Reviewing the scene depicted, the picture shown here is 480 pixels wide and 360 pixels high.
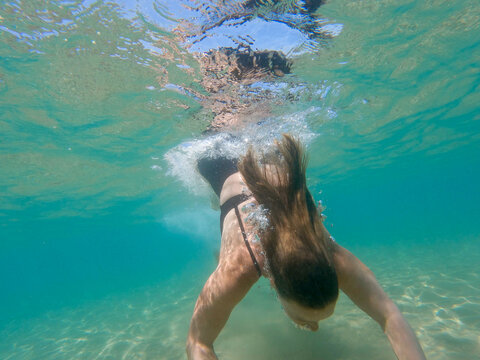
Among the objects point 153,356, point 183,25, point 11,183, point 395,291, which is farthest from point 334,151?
point 11,183

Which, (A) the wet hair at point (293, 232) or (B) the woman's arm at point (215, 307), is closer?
(A) the wet hair at point (293, 232)

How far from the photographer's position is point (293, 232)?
203 cm

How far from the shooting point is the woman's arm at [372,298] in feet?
7.61

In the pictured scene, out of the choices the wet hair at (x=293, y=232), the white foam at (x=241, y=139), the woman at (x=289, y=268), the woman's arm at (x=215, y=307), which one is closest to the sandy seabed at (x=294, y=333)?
the woman at (x=289, y=268)

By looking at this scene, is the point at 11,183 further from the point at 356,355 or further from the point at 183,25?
the point at 356,355

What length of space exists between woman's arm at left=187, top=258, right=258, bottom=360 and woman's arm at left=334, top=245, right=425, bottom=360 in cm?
88

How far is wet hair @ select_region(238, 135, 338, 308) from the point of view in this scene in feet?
6.30

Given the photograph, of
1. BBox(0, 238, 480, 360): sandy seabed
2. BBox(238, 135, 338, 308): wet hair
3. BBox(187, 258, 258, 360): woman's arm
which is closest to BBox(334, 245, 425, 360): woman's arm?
BBox(238, 135, 338, 308): wet hair

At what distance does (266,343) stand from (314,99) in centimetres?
1090

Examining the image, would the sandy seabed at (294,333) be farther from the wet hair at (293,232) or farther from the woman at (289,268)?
the wet hair at (293,232)

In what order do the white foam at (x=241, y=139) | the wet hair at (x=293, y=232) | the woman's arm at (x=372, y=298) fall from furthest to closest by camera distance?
the white foam at (x=241, y=139)
the woman's arm at (x=372, y=298)
the wet hair at (x=293, y=232)

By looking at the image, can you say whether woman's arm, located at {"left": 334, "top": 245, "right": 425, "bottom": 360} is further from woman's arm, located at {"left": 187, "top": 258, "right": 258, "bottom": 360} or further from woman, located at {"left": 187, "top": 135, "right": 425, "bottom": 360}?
woman's arm, located at {"left": 187, "top": 258, "right": 258, "bottom": 360}

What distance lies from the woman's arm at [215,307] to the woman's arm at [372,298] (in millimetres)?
875

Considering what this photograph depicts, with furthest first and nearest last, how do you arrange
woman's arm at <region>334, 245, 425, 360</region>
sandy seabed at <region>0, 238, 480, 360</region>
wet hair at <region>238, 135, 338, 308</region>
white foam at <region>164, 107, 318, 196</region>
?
white foam at <region>164, 107, 318, 196</region> → sandy seabed at <region>0, 238, 480, 360</region> → woman's arm at <region>334, 245, 425, 360</region> → wet hair at <region>238, 135, 338, 308</region>
